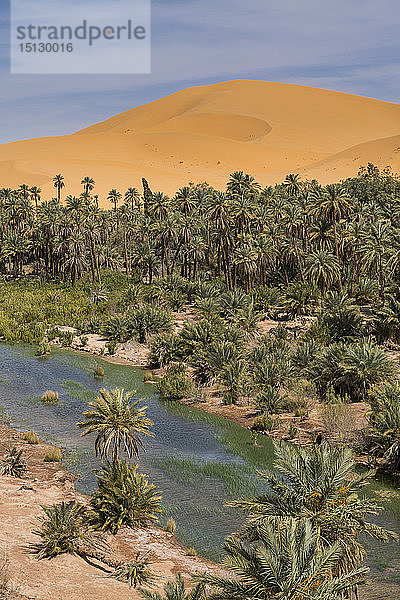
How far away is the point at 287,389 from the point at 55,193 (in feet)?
Answer: 335

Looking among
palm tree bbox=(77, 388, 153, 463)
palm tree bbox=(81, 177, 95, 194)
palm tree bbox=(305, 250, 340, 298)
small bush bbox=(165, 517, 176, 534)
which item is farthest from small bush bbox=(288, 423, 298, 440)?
palm tree bbox=(81, 177, 95, 194)

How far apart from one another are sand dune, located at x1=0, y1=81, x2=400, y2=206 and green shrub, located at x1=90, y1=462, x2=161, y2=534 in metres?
110

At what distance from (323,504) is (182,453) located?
12.1 metres

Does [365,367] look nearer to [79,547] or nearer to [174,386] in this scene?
[174,386]

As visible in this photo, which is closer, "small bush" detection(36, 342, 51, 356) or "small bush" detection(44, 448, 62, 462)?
"small bush" detection(44, 448, 62, 462)

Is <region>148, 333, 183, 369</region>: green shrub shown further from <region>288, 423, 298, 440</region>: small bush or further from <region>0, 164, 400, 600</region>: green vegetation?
<region>288, 423, 298, 440</region>: small bush

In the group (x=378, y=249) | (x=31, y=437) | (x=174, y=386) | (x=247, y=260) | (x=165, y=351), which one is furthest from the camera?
(x=247, y=260)

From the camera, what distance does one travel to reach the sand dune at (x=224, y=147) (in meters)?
134

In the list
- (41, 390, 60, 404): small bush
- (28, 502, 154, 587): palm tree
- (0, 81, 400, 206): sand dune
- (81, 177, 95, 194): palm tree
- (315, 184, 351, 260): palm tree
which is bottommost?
(28, 502, 154, 587): palm tree

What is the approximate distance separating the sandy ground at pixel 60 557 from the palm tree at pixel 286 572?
4.43 meters

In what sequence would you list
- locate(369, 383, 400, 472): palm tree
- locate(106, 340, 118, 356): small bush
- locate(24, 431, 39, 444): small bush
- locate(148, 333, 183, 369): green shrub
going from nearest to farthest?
locate(369, 383, 400, 472): palm tree, locate(24, 431, 39, 444): small bush, locate(148, 333, 183, 369): green shrub, locate(106, 340, 118, 356): small bush

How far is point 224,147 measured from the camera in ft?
515

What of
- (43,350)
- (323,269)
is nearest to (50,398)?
(43,350)

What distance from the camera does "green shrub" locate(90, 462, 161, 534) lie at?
17.7 meters
